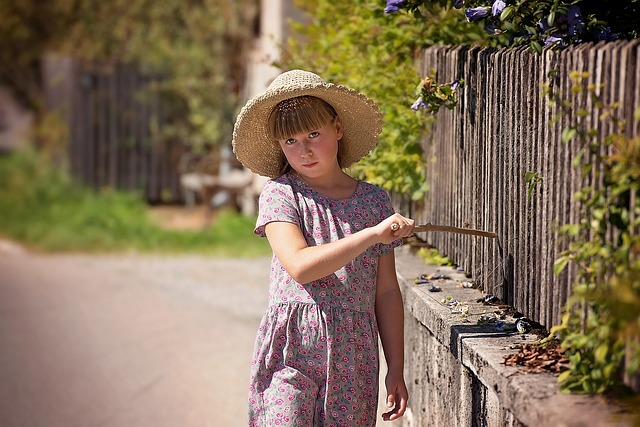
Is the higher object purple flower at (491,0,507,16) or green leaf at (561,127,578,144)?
purple flower at (491,0,507,16)

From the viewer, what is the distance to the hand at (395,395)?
10.3ft

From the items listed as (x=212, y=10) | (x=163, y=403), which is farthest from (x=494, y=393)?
(x=212, y=10)

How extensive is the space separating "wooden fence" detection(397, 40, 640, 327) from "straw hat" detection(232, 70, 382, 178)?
1.39 ft

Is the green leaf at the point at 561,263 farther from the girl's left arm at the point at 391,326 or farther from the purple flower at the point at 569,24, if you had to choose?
the purple flower at the point at 569,24

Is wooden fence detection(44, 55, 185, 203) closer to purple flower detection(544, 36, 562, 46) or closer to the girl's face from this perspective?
the girl's face

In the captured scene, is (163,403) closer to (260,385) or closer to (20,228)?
(260,385)

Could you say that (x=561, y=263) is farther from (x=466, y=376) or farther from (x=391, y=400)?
(x=391, y=400)

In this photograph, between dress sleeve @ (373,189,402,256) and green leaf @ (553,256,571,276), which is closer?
green leaf @ (553,256,571,276)

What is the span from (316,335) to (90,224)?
8.95 meters

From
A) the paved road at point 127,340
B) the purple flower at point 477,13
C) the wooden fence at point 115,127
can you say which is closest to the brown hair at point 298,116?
the purple flower at point 477,13

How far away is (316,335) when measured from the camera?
9.84 feet

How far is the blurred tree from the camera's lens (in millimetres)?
13242

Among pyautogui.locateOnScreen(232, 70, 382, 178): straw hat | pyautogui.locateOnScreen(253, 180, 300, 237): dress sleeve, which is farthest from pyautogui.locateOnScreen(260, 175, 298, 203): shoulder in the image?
pyautogui.locateOnScreen(232, 70, 382, 178): straw hat

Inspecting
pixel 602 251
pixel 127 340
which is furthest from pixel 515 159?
pixel 127 340
